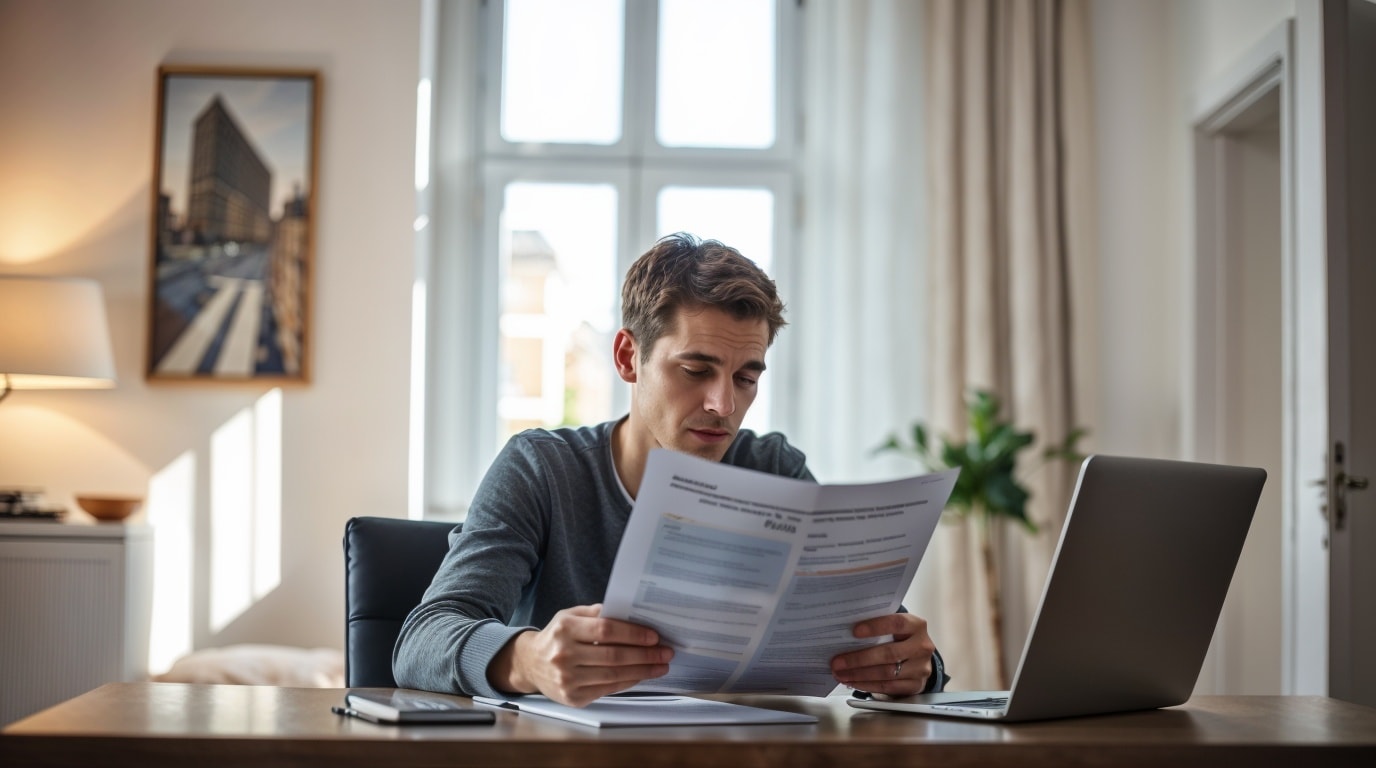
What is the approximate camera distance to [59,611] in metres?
3.36

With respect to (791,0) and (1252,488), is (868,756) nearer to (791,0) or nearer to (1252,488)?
(1252,488)

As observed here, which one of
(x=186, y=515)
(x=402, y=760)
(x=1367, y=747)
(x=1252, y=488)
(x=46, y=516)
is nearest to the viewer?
(x=402, y=760)

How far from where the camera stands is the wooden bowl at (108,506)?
347 cm

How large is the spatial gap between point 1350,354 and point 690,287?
5.59 ft

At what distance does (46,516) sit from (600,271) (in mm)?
1860

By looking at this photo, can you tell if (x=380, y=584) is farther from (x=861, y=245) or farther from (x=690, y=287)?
(x=861, y=245)

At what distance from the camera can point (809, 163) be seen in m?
4.34

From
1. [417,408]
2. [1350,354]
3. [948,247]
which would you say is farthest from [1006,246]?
[417,408]

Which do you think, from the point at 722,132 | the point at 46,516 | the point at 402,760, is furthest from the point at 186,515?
the point at 402,760

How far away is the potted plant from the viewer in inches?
144

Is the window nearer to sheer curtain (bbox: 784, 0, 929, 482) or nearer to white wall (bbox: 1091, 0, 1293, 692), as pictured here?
sheer curtain (bbox: 784, 0, 929, 482)

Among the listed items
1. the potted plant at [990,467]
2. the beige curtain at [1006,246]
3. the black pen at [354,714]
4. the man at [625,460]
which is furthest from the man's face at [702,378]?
the beige curtain at [1006,246]

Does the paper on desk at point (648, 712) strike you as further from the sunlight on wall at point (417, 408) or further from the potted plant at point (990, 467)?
the sunlight on wall at point (417, 408)

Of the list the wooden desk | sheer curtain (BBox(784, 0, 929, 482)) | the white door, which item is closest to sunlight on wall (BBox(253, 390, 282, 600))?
sheer curtain (BBox(784, 0, 929, 482))
